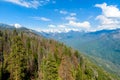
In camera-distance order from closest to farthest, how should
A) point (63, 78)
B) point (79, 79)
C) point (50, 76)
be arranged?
point (50, 76) → point (63, 78) → point (79, 79)

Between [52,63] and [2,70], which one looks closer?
[52,63]

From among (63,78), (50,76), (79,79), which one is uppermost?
(50,76)

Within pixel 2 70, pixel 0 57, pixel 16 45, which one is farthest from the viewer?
pixel 0 57

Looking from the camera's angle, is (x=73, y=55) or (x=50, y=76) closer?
(x=50, y=76)

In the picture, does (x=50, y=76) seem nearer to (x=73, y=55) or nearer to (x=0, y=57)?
(x=0, y=57)

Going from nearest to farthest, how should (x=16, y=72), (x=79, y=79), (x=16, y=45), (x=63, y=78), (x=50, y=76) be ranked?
(x=50, y=76) < (x=16, y=72) < (x=16, y=45) < (x=63, y=78) < (x=79, y=79)

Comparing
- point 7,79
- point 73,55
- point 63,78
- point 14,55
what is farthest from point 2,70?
point 73,55

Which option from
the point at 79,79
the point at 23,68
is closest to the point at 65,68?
the point at 23,68

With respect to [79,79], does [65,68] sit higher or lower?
higher

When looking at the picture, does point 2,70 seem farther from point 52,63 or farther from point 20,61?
point 52,63
